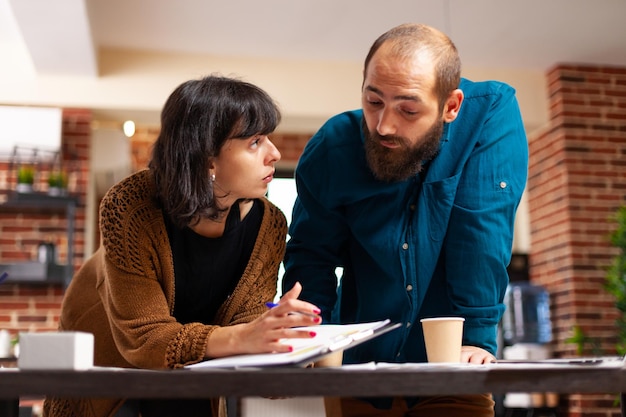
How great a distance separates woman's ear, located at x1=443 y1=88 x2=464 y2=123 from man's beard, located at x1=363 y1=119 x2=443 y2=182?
28mm

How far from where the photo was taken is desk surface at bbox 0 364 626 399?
3.03 ft

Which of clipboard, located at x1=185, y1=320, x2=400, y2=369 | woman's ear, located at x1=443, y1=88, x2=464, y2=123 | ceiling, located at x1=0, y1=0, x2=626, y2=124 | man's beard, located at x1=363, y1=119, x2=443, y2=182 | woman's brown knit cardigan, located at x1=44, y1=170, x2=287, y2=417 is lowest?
clipboard, located at x1=185, y1=320, x2=400, y2=369

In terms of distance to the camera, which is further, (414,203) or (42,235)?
(42,235)

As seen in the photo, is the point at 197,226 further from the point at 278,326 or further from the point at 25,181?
the point at 25,181

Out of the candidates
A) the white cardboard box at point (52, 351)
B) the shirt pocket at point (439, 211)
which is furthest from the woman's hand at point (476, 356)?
the white cardboard box at point (52, 351)

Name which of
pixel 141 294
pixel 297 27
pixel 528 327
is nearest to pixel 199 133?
pixel 141 294

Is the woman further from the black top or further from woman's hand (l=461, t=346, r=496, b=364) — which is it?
woman's hand (l=461, t=346, r=496, b=364)

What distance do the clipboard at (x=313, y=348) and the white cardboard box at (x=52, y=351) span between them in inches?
6.7

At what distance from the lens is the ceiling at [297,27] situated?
5047mm

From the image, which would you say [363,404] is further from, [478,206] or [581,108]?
[581,108]

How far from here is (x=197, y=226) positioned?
1630 mm

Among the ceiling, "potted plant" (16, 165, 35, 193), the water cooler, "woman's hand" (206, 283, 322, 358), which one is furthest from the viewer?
the water cooler

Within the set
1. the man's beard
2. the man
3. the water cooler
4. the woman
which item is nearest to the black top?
the woman

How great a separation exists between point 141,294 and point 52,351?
449 millimetres
